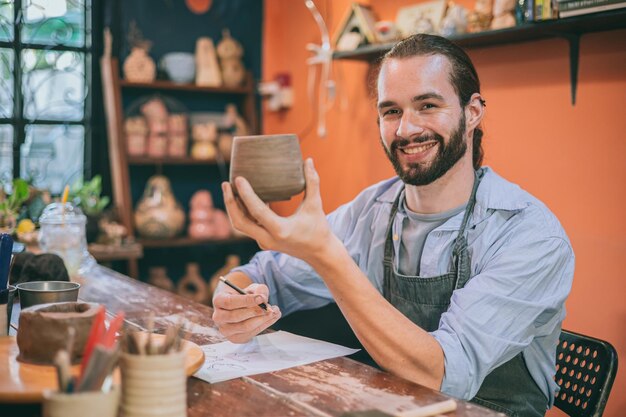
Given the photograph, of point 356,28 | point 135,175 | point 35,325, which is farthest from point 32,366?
point 135,175

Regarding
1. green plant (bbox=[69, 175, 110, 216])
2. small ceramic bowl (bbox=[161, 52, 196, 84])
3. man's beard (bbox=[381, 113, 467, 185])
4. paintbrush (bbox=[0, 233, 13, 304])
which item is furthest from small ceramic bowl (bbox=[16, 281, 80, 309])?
small ceramic bowl (bbox=[161, 52, 196, 84])

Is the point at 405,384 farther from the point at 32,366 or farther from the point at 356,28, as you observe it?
the point at 356,28

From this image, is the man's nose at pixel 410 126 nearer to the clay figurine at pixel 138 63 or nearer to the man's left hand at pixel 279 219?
the man's left hand at pixel 279 219

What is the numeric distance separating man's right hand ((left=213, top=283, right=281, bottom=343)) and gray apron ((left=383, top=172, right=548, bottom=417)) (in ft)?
1.41

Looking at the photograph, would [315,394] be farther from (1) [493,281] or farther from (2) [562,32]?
(2) [562,32]

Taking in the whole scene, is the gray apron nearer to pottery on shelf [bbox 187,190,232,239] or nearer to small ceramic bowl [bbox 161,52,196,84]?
pottery on shelf [bbox 187,190,232,239]

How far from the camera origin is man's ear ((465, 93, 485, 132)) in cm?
184

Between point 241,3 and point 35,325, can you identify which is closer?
point 35,325

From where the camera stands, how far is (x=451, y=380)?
134 centimetres

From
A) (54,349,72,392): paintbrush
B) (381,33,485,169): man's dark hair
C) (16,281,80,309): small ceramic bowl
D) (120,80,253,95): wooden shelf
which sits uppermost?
(120,80,253,95): wooden shelf

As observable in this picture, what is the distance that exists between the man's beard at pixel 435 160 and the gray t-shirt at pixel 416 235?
102 mm

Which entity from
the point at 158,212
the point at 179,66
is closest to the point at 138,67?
the point at 179,66

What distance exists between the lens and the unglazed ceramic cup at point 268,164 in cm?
Result: 104

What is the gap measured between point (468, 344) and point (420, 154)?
1.79 ft
